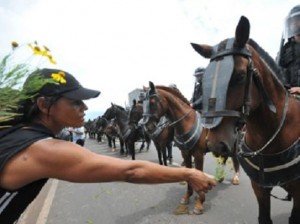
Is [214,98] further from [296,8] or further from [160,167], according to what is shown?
[296,8]

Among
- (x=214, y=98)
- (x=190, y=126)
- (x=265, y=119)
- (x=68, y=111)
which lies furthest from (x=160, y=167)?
(x=190, y=126)

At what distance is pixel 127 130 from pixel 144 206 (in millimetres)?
8775

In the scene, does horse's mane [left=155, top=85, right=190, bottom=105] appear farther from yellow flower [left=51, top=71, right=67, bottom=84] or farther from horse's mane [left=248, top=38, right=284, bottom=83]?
yellow flower [left=51, top=71, right=67, bottom=84]

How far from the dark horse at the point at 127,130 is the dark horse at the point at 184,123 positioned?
21.3 ft

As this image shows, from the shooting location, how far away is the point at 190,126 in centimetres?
684

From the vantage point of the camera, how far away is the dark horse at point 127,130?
1496 centimetres

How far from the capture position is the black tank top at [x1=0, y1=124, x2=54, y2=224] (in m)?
1.83

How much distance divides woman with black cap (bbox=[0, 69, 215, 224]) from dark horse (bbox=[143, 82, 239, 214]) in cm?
411

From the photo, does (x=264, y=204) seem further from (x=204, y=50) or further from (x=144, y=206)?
(x=144, y=206)

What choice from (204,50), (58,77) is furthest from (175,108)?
(58,77)

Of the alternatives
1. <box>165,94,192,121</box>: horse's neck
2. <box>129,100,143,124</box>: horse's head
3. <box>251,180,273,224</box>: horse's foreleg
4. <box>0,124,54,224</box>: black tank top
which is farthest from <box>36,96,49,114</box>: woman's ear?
<box>129,100,143,124</box>: horse's head

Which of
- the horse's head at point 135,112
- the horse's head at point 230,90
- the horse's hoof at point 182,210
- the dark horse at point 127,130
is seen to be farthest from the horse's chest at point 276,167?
the dark horse at point 127,130

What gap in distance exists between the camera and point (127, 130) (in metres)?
15.4

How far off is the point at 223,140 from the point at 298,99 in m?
1.14
